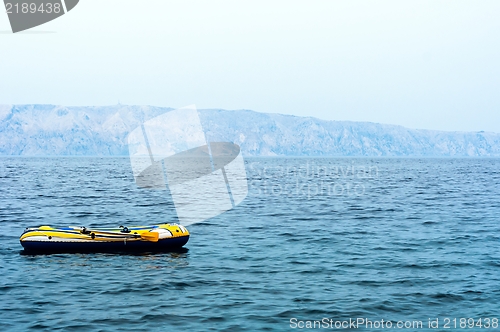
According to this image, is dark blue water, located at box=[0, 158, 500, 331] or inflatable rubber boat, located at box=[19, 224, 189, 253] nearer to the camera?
dark blue water, located at box=[0, 158, 500, 331]

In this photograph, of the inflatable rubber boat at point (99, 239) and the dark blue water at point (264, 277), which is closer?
the dark blue water at point (264, 277)

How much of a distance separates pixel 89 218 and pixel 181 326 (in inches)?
931

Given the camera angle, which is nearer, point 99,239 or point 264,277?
point 264,277

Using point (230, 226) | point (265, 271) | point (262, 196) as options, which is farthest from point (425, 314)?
point (262, 196)

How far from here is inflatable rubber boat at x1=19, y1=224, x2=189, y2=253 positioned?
2503 cm

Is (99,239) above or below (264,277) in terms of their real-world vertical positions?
above

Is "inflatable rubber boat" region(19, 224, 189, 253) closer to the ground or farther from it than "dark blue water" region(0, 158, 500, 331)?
farther from it

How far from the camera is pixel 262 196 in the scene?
5691cm

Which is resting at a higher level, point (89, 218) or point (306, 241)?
point (89, 218)

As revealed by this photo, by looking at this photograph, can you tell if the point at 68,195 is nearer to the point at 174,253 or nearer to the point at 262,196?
the point at 262,196

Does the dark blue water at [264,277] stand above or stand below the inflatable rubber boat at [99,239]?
below

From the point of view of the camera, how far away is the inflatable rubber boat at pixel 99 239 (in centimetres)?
2503

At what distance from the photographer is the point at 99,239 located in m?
25.4

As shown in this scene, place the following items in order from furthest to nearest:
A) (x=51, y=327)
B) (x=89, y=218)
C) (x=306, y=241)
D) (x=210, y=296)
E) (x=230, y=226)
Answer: (x=89, y=218) → (x=230, y=226) → (x=306, y=241) → (x=210, y=296) → (x=51, y=327)
